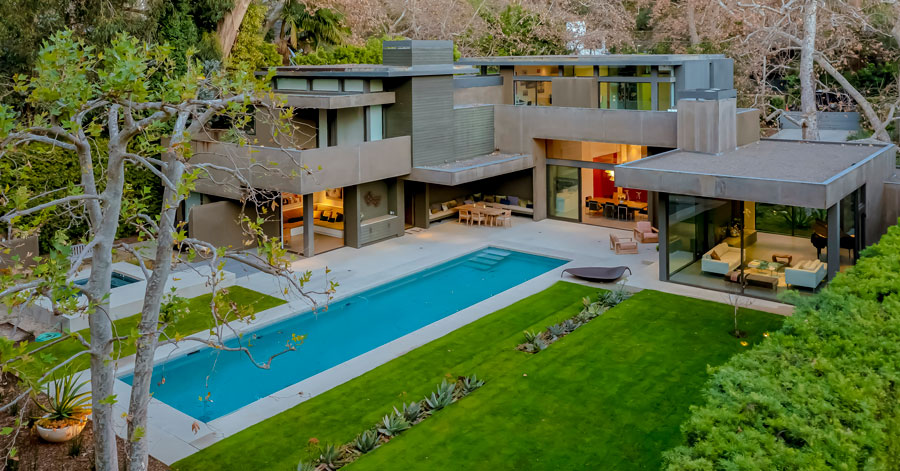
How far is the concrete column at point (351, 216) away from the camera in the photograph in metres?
24.4

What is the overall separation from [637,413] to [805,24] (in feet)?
56.9

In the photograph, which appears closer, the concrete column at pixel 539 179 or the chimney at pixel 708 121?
the chimney at pixel 708 121

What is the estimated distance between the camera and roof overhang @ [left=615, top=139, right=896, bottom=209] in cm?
1706

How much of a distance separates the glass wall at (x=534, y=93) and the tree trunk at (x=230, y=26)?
10882mm

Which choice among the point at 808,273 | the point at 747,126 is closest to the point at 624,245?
the point at 747,126

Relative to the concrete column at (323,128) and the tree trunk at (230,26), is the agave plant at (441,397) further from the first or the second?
the tree trunk at (230,26)

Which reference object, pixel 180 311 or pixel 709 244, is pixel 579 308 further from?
pixel 180 311

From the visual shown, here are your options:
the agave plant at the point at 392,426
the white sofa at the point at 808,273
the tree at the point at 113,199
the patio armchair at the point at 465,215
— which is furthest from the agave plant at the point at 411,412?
the patio armchair at the point at 465,215

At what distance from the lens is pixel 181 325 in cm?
1791

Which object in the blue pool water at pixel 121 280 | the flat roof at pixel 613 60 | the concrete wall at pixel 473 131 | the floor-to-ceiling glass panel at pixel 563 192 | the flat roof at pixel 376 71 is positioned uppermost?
the flat roof at pixel 613 60

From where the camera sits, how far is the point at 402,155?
25.0 meters

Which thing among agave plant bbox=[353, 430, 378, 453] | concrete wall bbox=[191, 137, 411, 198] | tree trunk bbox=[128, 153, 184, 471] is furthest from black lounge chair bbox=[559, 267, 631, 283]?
tree trunk bbox=[128, 153, 184, 471]

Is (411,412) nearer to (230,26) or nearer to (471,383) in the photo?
(471,383)

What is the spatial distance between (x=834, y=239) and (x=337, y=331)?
11521 millimetres
